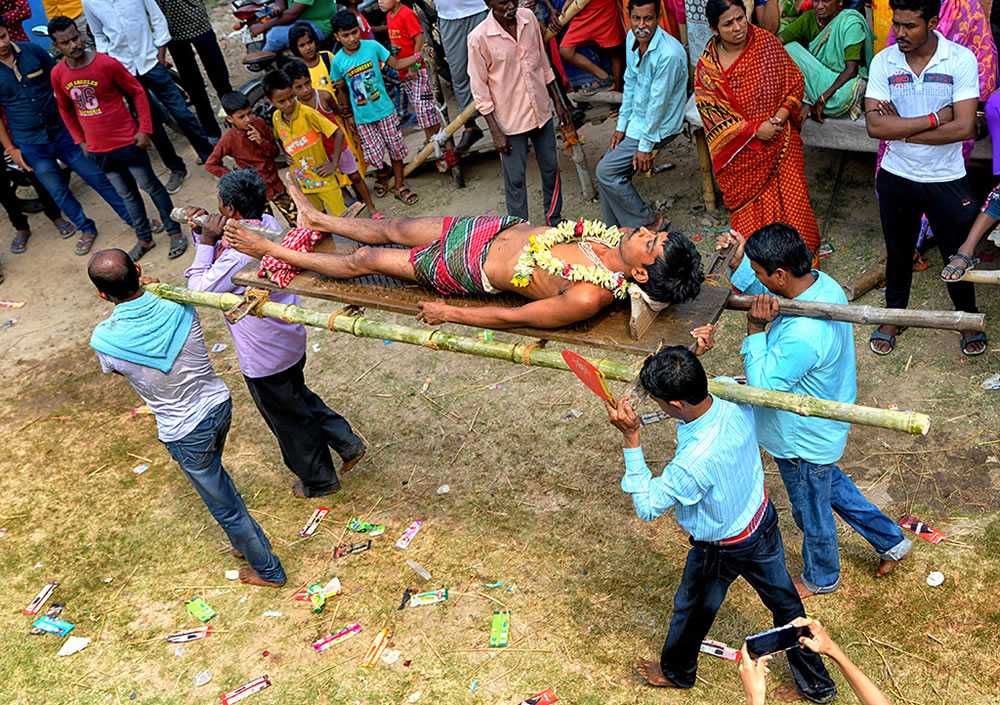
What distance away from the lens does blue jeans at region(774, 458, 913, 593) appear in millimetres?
4047

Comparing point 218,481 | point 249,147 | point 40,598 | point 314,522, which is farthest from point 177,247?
point 218,481

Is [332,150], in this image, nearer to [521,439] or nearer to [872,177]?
[521,439]

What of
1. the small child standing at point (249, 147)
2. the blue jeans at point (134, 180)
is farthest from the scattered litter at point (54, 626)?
the blue jeans at point (134, 180)

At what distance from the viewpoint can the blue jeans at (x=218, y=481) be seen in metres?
4.93

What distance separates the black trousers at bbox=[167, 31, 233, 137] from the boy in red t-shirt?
230cm

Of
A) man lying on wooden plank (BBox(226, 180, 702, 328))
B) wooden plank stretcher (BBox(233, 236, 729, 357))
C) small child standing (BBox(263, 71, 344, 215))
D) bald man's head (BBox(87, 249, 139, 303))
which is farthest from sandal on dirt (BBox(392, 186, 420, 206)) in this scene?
bald man's head (BBox(87, 249, 139, 303))

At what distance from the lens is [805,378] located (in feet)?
12.7

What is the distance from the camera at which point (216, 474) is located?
497 centimetres

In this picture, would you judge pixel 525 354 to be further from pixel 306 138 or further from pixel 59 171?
pixel 59 171

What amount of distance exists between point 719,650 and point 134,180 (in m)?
7.75

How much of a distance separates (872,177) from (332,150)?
479 cm

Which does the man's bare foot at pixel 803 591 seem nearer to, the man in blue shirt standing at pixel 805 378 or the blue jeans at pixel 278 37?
the man in blue shirt standing at pixel 805 378

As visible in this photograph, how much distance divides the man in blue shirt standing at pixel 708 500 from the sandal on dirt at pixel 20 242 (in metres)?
8.99

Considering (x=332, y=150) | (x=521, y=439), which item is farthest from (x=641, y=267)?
(x=332, y=150)
